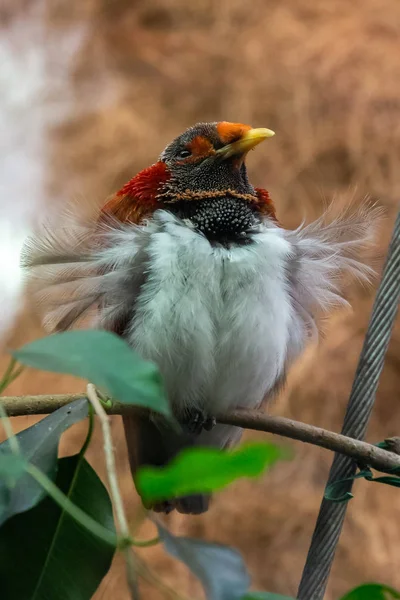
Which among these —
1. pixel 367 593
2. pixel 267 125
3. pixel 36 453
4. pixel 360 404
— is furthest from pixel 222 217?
pixel 267 125

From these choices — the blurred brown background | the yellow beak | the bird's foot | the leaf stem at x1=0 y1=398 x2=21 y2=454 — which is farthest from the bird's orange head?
the blurred brown background

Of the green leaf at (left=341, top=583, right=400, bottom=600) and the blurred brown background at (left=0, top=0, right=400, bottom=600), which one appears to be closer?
the green leaf at (left=341, top=583, right=400, bottom=600)

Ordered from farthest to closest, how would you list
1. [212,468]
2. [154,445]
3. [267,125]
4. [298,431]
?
[267,125] < [154,445] < [298,431] < [212,468]

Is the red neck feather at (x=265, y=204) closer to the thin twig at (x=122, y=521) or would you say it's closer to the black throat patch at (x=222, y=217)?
the black throat patch at (x=222, y=217)

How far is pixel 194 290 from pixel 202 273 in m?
0.02

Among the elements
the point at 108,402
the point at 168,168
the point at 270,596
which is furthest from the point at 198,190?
the point at 270,596

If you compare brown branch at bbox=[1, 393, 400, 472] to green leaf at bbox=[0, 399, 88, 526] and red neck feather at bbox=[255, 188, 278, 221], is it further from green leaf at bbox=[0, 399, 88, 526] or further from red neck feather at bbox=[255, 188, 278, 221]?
red neck feather at bbox=[255, 188, 278, 221]

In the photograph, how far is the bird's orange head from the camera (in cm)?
96

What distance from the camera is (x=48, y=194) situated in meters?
2.17

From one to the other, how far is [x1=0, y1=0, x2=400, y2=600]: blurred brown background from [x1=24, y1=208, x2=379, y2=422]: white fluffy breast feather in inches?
38.9

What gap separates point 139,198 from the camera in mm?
983

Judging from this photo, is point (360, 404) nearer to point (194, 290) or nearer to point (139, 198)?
point (194, 290)

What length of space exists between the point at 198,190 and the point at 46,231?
21 centimetres

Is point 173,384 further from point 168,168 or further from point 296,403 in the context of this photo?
point 296,403
